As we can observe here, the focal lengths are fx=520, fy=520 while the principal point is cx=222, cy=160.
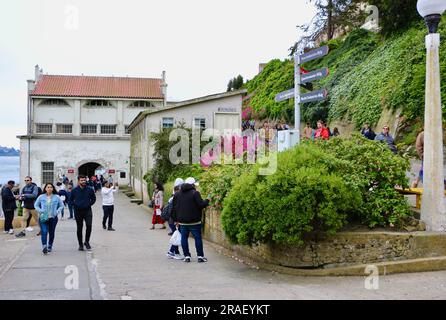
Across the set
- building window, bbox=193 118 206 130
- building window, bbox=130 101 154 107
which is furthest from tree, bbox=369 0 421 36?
building window, bbox=130 101 154 107

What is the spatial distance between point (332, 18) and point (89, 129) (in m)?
26.2

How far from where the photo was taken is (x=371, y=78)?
74.2 feet

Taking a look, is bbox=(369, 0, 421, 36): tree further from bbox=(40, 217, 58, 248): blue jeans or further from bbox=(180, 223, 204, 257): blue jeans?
bbox=(40, 217, 58, 248): blue jeans

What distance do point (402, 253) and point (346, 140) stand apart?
2745 mm

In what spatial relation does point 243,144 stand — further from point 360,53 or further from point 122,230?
point 360,53

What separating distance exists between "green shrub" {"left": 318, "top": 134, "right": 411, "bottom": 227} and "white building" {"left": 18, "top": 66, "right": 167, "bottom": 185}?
41.9 metres

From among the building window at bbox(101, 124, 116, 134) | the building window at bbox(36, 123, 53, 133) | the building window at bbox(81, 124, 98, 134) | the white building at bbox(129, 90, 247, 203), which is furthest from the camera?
the building window at bbox(101, 124, 116, 134)

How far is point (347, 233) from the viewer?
8.69 meters

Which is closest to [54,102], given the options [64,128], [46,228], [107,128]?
[64,128]

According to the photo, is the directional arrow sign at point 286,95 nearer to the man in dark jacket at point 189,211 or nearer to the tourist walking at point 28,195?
the man in dark jacket at point 189,211

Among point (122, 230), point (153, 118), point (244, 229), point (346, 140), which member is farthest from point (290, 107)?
point (244, 229)

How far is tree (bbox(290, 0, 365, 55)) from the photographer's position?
35875 mm

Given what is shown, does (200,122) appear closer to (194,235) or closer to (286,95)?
(286,95)

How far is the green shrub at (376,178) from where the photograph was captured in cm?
902
